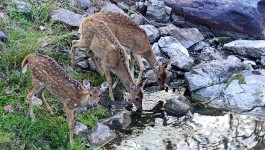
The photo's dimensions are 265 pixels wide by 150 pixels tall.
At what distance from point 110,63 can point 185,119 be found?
164 cm

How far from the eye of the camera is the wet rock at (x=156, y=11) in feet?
42.6

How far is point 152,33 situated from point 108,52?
2.42m

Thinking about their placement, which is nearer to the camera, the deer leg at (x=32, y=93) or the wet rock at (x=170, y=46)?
the deer leg at (x=32, y=93)

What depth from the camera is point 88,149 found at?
8.40m

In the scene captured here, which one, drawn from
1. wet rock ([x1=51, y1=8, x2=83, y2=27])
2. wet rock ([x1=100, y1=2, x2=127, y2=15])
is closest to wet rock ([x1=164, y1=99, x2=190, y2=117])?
wet rock ([x1=51, y1=8, x2=83, y2=27])

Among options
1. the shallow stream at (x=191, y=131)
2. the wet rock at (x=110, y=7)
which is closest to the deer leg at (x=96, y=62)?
the shallow stream at (x=191, y=131)

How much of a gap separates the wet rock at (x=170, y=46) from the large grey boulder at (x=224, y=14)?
1386 mm

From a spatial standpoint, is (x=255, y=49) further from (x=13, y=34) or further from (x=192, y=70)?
(x=13, y=34)

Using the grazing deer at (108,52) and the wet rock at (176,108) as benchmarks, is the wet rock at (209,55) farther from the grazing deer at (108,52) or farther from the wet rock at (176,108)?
the grazing deer at (108,52)

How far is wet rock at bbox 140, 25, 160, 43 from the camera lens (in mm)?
12047

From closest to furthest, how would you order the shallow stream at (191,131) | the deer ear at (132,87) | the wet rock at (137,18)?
the shallow stream at (191,131), the deer ear at (132,87), the wet rock at (137,18)

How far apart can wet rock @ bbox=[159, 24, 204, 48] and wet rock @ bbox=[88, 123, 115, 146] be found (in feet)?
12.9

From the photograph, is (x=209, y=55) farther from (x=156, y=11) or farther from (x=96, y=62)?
(x=96, y=62)

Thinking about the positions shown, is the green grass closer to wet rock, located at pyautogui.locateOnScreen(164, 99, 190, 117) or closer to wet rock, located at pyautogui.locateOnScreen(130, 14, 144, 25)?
wet rock, located at pyautogui.locateOnScreen(164, 99, 190, 117)
